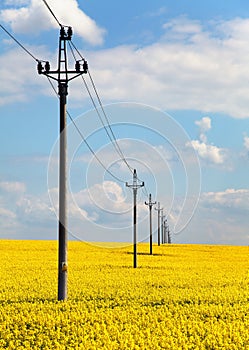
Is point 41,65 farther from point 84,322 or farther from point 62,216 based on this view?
point 84,322

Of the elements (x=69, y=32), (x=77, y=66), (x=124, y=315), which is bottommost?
(x=124, y=315)

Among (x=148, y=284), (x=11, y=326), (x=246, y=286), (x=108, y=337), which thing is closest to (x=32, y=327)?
(x=11, y=326)

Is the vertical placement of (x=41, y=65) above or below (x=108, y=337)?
above

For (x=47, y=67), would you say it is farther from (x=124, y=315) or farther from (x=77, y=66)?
(x=124, y=315)

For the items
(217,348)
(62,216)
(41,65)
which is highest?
(41,65)

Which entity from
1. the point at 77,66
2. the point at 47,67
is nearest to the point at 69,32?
the point at 77,66

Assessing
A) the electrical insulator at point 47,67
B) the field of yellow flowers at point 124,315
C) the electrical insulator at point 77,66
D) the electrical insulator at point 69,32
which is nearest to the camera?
the field of yellow flowers at point 124,315

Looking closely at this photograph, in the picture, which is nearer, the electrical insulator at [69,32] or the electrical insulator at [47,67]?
the electrical insulator at [69,32]

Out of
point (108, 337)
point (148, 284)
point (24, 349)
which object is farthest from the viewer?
point (148, 284)

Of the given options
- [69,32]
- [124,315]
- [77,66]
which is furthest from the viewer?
[69,32]

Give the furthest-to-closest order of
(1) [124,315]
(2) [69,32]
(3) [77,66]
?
(2) [69,32] → (3) [77,66] → (1) [124,315]

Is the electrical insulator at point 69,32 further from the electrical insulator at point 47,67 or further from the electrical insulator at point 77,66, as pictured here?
the electrical insulator at point 47,67

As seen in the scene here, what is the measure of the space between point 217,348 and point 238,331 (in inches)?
109

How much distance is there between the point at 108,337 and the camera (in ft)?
53.9
